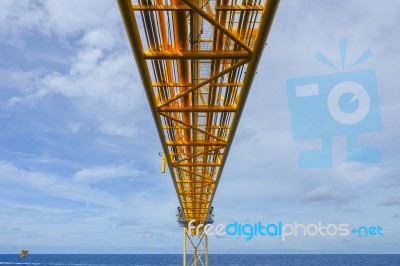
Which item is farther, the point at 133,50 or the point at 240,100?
the point at 240,100

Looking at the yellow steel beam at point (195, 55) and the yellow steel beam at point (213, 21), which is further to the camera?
the yellow steel beam at point (195, 55)

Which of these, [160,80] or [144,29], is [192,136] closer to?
[160,80]

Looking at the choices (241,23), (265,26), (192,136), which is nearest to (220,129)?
(192,136)

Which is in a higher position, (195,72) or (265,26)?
(195,72)

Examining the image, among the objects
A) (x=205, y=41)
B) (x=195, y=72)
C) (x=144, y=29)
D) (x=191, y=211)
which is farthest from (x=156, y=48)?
(x=191, y=211)

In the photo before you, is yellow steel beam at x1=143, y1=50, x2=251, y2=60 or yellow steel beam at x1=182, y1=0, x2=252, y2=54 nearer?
yellow steel beam at x1=182, y1=0, x2=252, y2=54

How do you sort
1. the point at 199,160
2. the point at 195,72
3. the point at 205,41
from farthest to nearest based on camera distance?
the point at 199,160, the point at 195,72, the point at 205,41

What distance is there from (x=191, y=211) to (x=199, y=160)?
12442 millimetres

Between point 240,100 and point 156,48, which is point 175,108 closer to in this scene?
point 240,100

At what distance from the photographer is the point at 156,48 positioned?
24.2 ft

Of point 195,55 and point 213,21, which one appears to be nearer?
point 213,21

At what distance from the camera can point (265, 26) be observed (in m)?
5.93

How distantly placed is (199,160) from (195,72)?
28.0 feet

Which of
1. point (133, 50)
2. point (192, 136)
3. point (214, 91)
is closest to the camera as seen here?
point (133, 50)
